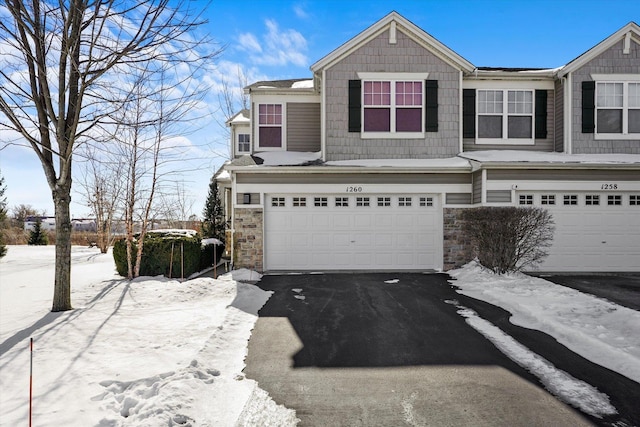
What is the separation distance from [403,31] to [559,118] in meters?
5.61

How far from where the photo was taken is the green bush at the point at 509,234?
9.09 m

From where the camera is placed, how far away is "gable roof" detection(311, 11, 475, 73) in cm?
1134

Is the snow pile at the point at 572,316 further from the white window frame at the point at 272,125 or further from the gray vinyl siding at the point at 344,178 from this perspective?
the white window frame at the point at 272,125

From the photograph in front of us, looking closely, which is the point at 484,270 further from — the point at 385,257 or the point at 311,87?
the point at 311,87

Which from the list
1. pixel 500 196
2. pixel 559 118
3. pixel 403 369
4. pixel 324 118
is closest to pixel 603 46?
pixel 559 118

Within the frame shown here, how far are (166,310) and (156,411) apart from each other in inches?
151

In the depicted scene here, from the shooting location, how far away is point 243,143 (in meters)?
17.0

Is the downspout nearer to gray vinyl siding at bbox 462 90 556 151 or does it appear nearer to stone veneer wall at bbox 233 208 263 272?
stone veneer wall at bbox 233 208 263 272

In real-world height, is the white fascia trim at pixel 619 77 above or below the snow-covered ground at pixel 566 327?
above

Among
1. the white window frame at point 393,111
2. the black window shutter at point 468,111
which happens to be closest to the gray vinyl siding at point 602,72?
the black window shutter at point 468,111

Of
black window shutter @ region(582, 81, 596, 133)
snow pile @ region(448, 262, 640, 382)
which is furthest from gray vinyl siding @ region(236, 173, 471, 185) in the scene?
black window shutter @ region(582, 81, 596, 133)

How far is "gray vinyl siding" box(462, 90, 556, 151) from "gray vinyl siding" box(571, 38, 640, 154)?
2.06 feet

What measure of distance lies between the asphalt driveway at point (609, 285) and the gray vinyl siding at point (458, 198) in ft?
9.08

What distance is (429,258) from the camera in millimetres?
10922
